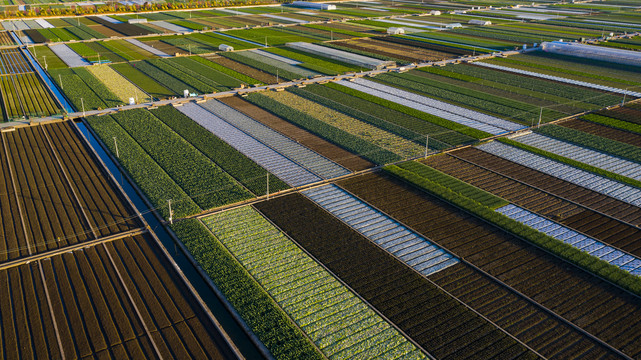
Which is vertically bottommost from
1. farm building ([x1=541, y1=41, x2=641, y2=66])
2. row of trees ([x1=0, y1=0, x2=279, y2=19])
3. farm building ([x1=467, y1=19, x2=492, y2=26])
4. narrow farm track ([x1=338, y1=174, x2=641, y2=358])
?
narrow farm track ([x1=338, y1=174, x2=641, y2=358])

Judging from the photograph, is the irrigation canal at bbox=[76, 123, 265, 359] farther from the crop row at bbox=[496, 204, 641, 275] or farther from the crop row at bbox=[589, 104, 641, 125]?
the crop row at bbox=[589, 104, 641, 125]

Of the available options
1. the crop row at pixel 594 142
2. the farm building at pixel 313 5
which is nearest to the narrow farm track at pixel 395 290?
the crop row at pixel 594 142

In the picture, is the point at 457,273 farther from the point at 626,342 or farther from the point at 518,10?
the point at 518,10

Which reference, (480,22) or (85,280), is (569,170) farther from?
(480,22)

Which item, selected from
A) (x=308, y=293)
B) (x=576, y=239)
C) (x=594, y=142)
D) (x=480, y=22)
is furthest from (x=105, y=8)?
(x=576, y=239)

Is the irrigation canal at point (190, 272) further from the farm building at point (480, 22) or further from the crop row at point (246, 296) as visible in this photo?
the farm building at point (480, 22)

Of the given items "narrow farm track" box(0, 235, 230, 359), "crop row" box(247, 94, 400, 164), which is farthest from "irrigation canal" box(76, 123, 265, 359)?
"crop row" box(247, 94, 400, 164)

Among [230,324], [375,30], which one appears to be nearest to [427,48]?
[375,30]
